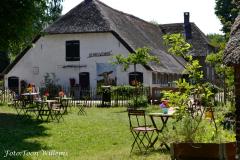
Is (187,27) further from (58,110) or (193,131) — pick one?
(193,131)

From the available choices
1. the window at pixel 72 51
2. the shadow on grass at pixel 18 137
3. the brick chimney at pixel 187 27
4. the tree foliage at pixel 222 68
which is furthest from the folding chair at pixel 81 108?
the brick chimney at pixel 187 27

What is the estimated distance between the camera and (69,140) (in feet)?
44.8

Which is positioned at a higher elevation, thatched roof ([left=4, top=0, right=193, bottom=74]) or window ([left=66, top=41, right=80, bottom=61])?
thatched roof ([left=4, top=0, right=193, bottom=74])

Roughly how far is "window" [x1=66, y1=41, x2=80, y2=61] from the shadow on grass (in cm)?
1929

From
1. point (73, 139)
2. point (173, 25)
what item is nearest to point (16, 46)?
point (73, 139)

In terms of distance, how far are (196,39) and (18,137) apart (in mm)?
44286

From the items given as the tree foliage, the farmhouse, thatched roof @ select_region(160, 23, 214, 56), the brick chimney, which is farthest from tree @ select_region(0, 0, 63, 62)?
the brick chimney

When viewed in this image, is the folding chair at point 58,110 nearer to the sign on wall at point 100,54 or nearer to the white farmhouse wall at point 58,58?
the sign on wall at point 100,54

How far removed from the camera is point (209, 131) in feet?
28.5

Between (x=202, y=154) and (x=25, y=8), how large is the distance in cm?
1462

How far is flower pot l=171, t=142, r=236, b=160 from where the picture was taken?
26.1ft

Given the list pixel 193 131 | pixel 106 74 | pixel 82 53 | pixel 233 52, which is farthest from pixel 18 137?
pixel 82 53

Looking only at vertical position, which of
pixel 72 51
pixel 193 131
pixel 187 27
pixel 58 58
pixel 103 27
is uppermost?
pixel 187 27

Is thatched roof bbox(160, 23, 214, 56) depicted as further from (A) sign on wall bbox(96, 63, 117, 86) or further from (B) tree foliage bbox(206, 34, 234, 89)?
(B) tree foliage bbox(206, 34, 234, 89)
